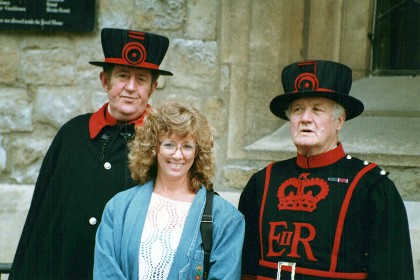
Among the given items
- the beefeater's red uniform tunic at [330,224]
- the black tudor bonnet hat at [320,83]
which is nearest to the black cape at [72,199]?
the beefeater's red uniform tunic at [330,224]

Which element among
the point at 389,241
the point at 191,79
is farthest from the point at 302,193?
the point at 191,79

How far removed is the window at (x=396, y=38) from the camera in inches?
192

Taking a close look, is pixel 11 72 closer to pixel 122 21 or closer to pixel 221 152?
pixel 122 21

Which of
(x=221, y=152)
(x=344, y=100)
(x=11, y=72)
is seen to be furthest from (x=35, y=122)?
(x=344, y=100)

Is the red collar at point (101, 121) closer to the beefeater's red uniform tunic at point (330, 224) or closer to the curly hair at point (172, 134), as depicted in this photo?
the curly hair at point (172, 134)

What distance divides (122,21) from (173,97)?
59 cm

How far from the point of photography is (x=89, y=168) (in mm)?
3375

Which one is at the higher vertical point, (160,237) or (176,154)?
(176,154)

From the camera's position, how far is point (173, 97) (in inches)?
182

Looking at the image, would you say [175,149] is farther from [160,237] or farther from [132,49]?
[132,49]

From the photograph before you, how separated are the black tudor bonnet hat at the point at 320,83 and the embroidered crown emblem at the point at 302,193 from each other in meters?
0.35

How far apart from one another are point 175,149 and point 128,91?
0.50 metres

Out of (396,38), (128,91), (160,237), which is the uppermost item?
(396,38)

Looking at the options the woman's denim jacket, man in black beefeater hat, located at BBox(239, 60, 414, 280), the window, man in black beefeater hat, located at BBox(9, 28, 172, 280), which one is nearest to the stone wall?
the window
